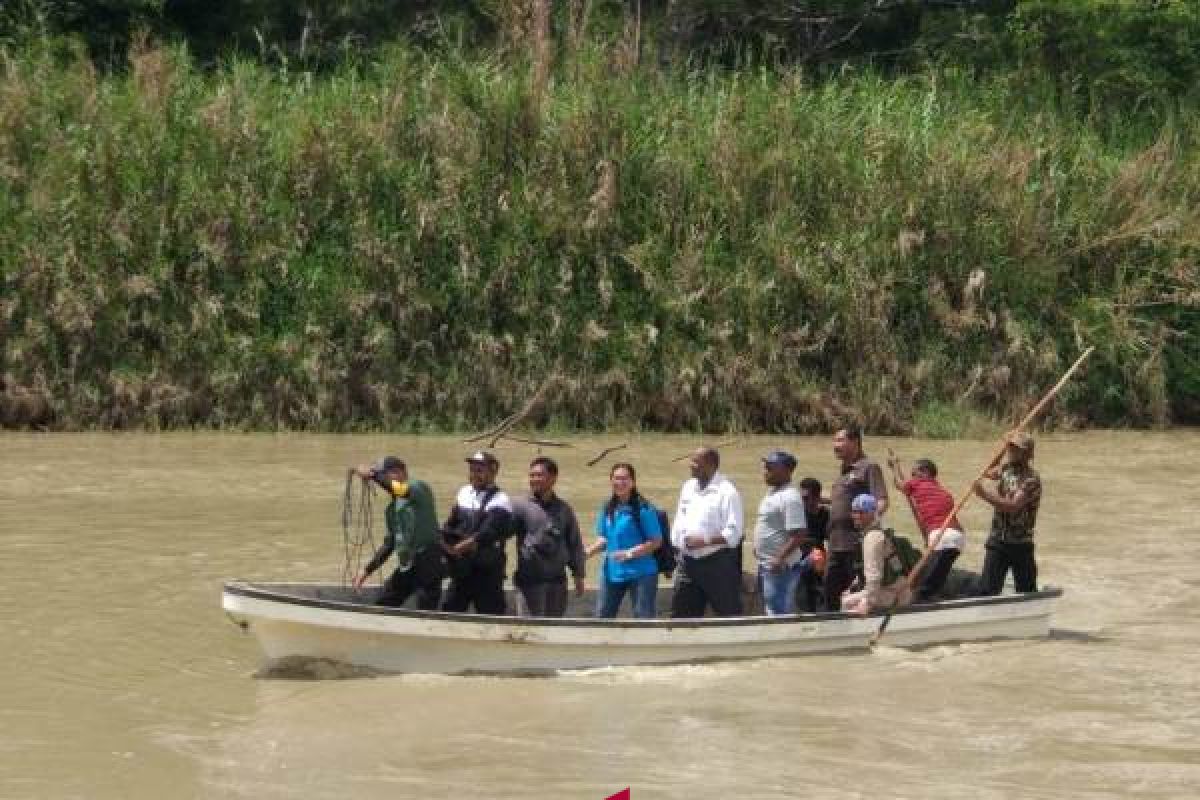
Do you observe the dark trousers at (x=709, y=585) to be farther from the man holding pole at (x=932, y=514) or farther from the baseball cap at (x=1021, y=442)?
the baseball cap at (x=1021, y=442)

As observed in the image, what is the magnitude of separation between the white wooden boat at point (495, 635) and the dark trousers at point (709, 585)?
10.1 inches

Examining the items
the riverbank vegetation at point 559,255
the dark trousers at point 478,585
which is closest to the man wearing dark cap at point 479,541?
the dark trousers at point 478,585

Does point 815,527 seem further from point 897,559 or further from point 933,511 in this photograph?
point 933,511

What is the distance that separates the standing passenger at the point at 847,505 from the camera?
583 inches

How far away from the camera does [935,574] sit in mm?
15633

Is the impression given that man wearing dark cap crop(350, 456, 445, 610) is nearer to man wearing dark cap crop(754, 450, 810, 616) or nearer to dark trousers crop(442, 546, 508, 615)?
dark trousers crop(442, 546, 508, 615)

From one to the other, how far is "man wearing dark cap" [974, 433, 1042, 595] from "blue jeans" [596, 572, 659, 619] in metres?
2.35

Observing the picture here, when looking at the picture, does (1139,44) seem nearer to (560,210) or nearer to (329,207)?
(560,210)

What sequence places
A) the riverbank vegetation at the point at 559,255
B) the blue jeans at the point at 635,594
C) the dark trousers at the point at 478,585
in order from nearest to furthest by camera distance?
the dark trousers at the point at 478,585 < the blue jeans at the point at 635,594 < the riverbank vegetation at the point at 559,255

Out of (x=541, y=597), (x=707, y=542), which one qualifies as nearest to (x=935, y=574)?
(x=707, y=542)

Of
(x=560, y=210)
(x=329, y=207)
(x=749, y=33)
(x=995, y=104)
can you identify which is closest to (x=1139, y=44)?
(x=995, y=104)

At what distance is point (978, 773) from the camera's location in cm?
1251

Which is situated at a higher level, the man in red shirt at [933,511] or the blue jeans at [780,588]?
the man in red shirt at [933,511]

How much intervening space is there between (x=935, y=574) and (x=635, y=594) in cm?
225
